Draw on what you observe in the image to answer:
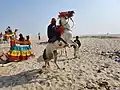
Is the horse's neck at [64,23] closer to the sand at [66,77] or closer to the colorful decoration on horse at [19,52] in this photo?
the sand at [66,77]

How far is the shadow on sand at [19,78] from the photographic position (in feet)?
33.5

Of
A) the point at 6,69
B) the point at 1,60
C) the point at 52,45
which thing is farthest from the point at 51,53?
the point at 1,60

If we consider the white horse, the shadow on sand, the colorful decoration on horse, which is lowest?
the shadow on sand

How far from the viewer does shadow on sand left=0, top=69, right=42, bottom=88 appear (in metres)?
10.2

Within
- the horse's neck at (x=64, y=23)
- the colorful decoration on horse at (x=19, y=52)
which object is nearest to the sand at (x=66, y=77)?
the horse's neck at (x=64, y=23)

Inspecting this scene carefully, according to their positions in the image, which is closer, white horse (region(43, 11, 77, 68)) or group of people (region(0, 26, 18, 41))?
white horse (region(43, 11, 77, 68))

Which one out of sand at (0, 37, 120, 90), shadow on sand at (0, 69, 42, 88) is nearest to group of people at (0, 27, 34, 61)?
sand at (0, 37, 120, 90)

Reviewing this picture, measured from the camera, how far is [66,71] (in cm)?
1143

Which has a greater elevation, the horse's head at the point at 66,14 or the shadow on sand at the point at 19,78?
the horse's head at the point at 66,14

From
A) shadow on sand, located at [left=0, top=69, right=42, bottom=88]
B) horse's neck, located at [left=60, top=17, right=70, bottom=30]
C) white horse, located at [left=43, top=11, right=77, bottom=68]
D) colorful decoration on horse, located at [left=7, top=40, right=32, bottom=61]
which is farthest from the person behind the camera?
colorful decoration on horse, located at [left=7, top=40, right=32, bottom=61]

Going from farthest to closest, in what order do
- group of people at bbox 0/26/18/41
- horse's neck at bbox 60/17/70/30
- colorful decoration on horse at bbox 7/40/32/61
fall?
group of people at bbox 0/26/18/41 < colorful decoration on horse at bbox 7/40/32/61 < horse's neck at bbox 60/17/70/30

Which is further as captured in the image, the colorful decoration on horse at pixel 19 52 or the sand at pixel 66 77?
the colorful decoration on horse at pixel 19 52

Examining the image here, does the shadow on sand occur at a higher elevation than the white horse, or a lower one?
lower

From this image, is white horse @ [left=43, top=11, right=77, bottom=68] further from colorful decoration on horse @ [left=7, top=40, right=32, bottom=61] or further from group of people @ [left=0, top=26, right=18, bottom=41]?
group of people @ [left=0, top=26, right=18, bottom=41]
